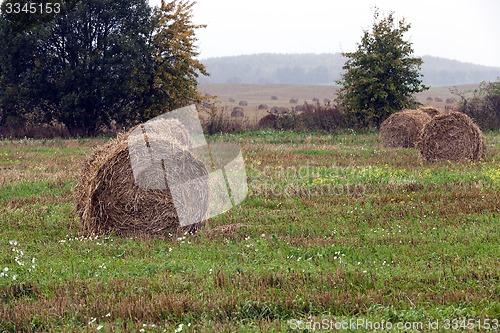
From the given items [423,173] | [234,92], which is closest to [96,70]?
[423,173]

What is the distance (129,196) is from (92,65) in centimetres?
2058

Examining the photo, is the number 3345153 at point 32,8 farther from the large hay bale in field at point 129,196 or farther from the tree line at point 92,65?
the large hay bale in field at point 129,196

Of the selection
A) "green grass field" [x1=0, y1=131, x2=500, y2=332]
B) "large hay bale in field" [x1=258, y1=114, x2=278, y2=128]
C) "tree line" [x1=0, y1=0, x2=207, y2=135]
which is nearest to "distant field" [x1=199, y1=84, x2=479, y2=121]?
"large hay bale in field" [x1=258, y1=114, x2=278, y2=128]

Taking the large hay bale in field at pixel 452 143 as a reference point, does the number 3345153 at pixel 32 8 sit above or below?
above

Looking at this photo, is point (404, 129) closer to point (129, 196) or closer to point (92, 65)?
point (129, 196)

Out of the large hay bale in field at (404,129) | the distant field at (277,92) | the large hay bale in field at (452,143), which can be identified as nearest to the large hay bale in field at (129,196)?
the large hay bale in field at (452,143)

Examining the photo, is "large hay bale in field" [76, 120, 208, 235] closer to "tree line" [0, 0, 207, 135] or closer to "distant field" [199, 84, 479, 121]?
"tree line" [0, 0, 207, 135]

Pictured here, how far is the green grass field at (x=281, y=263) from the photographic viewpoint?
5930mm

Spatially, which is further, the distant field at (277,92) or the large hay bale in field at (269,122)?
the distant field at (277,92)

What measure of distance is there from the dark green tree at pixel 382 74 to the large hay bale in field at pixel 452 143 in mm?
9793

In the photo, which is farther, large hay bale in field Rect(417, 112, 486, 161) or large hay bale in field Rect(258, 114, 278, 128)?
large hay bale in field Rect(258, 114, 278, 128)

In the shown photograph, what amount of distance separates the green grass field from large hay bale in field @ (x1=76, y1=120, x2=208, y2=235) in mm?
423

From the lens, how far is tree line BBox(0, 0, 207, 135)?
28719 millimetres

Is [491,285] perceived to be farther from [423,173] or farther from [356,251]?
[423,173]
